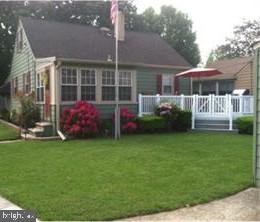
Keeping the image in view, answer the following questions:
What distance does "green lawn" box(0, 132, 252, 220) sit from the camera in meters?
5.85

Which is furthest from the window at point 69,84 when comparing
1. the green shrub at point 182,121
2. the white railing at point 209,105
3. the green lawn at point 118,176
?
the green shrub at point 182,121

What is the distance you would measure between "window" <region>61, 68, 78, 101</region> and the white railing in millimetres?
3212

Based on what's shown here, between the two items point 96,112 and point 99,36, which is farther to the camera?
point 99,36

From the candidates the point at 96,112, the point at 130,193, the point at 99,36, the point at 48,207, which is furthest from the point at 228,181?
the point at 99,36

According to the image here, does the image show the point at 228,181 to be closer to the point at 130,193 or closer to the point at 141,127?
the point at 130,193

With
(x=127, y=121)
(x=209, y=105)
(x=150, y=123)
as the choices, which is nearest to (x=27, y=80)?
(x=127, y=121)

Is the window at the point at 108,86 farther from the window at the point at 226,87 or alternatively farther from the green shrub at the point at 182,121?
the window at the point at 226,87

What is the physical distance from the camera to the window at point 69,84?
52.4ft

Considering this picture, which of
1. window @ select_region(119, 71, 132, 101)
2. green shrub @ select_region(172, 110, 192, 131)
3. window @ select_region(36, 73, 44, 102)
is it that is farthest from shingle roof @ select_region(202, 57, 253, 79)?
window @ select_region(36, 73, 44, 102)

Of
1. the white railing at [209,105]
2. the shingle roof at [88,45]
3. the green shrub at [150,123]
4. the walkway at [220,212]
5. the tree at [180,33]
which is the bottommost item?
the walkway at [220,212]

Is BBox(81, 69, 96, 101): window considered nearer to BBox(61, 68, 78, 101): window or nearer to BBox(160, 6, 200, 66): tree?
BBox(61, 68, 78, 101): window

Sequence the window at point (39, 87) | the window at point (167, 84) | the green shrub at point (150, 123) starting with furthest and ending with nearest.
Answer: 1. the window at point (167, 84)
2. the window at point (39, 87)
3. the green shrub at point (150, 123)

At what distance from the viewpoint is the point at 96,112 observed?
51.2 ft

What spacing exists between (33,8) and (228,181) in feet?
87.4
